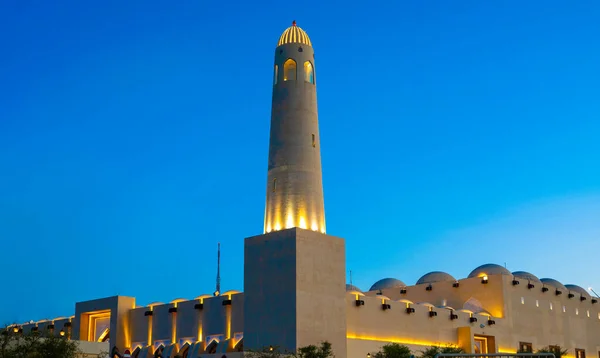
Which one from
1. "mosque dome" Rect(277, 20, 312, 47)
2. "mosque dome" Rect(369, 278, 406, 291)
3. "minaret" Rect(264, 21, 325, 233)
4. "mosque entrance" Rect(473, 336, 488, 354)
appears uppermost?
"mosque dome" Rect(277, 20, 312, 47)

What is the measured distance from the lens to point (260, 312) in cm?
4525

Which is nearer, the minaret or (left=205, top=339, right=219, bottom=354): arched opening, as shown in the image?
the minaret

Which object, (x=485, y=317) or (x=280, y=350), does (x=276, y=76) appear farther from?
(x=485, y=317)

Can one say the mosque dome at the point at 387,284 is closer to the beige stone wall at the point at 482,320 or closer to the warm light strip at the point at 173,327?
the beige stone wall at the point at 482,320

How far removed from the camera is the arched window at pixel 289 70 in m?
48.1

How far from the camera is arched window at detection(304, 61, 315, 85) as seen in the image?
4816 centimetres

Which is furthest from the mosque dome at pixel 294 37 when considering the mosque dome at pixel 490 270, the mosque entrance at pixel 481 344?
the mosque dome at pixel 490 270

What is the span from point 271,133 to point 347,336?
12508 millimetres

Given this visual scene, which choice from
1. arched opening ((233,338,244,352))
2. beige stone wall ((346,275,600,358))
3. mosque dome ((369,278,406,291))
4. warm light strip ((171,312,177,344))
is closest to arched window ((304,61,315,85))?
beige stone wall ((346,275,600,358))

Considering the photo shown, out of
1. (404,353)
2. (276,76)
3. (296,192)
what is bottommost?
(404,353)

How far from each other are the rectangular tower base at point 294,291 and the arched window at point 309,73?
29.9 feet

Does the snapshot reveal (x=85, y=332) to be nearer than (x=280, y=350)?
No

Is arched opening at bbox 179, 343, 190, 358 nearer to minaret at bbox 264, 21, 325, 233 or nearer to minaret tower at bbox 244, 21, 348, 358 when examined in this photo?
minaret tower at bbox 244, 21, 348, 358

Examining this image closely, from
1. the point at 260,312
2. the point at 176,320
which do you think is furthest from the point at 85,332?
the point at 260,312
